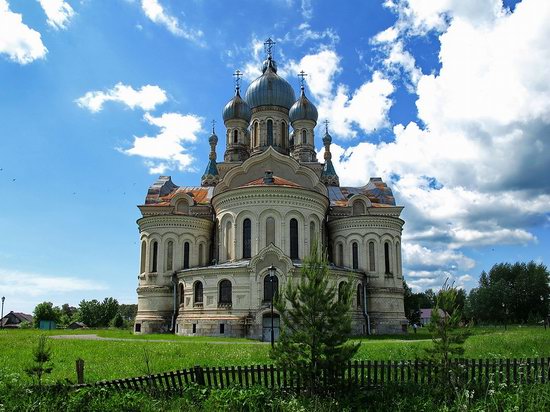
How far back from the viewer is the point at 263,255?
34.3 m

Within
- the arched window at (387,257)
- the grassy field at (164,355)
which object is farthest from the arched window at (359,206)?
the grassy field at (164,355)

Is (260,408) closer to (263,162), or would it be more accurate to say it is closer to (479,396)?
(479,396)

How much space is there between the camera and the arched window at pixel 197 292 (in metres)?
36.6

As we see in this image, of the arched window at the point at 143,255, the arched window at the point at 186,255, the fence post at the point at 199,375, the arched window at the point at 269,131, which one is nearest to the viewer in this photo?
the fence post at the point at 199,375

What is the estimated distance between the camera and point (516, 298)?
67.5 m

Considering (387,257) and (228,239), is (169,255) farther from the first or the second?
(387,257)

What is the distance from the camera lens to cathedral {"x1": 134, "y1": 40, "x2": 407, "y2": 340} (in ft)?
113

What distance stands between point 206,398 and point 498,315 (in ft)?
208

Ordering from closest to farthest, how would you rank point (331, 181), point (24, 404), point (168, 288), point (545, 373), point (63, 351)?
point (24, 404) < point (545, 373) < point (63, 351) < point (168, 288) < point (331, 181)

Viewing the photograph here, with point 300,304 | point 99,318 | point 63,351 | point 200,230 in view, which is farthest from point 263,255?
point 99,318

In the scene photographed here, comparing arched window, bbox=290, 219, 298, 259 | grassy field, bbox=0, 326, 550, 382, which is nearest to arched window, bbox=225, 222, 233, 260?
arched window, bbox=290, 219, 298, 259

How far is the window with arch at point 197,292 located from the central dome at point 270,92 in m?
21.2

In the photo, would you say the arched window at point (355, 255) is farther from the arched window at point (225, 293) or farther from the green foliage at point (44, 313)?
the green foliage at point (44, 313)

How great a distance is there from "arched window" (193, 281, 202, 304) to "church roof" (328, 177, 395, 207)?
589 inches
